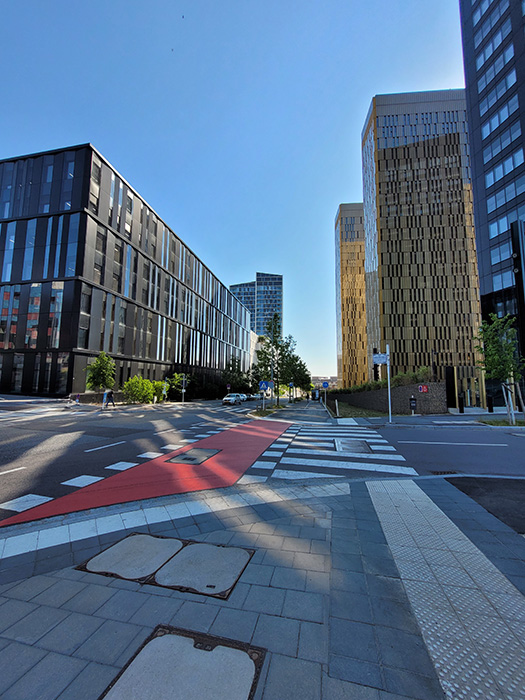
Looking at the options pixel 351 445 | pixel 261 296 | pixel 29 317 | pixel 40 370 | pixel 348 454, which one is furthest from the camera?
pixel 261 296

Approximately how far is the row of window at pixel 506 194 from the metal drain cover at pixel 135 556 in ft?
138

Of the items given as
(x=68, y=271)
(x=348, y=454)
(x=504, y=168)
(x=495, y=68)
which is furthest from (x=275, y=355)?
(x=495, y=68)

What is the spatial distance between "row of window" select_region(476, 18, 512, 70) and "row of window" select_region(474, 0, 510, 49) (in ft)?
4.00

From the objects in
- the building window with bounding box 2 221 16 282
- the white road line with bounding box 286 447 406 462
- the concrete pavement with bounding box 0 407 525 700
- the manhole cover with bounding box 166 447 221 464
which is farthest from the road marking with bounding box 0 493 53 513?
the building window with bounding box 2 221 16 282

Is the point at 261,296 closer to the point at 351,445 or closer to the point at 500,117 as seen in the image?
the point at 500,117

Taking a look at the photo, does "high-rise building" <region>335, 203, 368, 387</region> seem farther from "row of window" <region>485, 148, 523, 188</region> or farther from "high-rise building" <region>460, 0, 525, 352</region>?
"row of window" <region>485, 148, 523, 188</region>

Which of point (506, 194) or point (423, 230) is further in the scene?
point (423, 230)

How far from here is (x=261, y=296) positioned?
188 m

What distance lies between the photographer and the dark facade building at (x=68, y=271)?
33688 millimetres

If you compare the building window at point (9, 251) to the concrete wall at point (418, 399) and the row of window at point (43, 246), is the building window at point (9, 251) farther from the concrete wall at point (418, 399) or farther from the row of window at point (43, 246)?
the concrete wall at point (418, 399)

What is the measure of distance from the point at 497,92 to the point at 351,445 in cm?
4479

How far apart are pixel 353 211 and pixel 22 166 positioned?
8570 cm

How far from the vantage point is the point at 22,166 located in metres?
37.7

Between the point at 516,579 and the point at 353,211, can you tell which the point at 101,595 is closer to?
the point at 516,579
